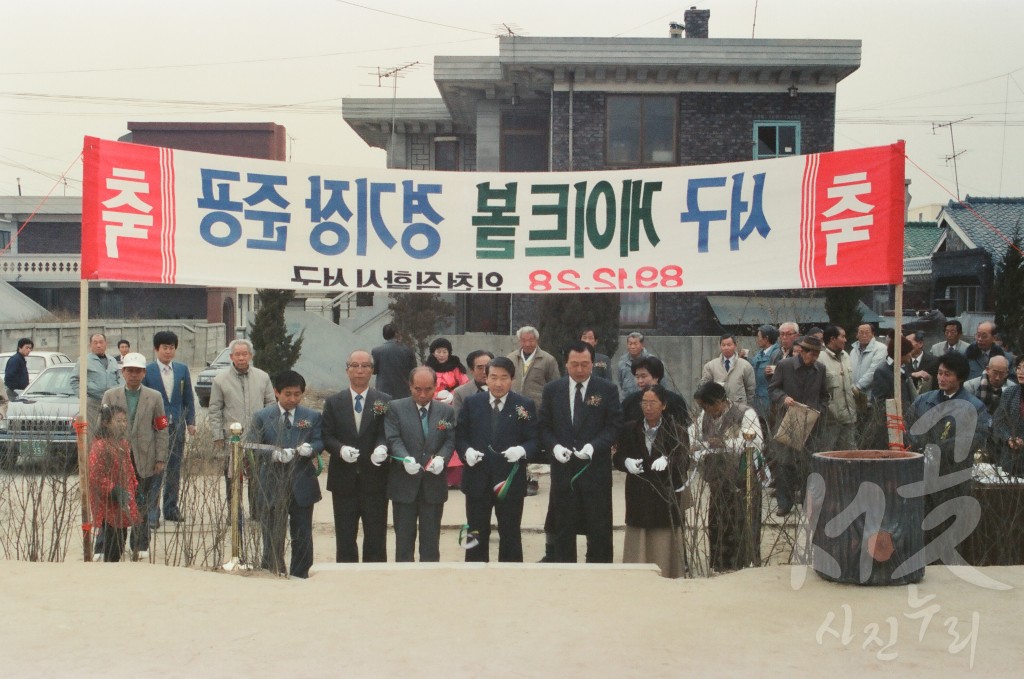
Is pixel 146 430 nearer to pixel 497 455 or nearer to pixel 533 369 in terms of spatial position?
pixel 497 455

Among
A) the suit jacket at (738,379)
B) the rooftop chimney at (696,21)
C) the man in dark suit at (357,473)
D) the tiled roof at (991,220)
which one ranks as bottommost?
the man in dark suit at (357,473)

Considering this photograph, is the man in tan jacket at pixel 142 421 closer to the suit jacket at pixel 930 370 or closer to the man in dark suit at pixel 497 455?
the man in dark suit at pixel 497 455

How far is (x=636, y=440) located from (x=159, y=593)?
351cm

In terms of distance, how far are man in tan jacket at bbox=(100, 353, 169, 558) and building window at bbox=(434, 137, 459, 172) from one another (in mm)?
19475

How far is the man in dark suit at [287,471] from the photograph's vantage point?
7562 mm

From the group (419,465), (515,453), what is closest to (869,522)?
(515,453)

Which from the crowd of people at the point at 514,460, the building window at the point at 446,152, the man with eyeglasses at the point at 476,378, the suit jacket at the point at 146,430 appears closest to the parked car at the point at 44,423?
the crowd of people at the point at 514,460

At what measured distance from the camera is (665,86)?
77.1 ft

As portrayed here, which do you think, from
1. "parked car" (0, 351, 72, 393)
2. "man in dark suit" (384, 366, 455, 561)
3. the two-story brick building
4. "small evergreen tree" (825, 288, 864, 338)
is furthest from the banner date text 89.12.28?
the two-story brick building

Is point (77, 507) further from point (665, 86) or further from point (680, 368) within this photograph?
point (665, 86)

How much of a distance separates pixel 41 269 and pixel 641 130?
3433 centimetres

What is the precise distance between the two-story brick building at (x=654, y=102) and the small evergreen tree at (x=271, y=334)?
5.65 metres

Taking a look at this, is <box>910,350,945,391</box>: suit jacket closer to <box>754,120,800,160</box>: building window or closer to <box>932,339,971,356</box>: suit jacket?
<box>932,339,971,356</box>: suit jacket

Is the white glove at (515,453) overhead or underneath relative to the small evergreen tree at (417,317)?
underneath
